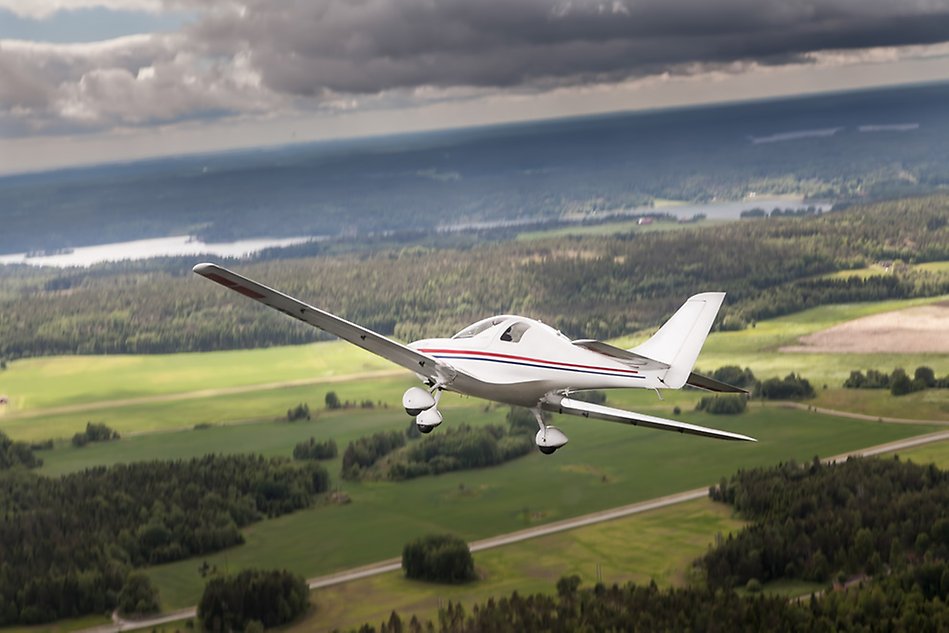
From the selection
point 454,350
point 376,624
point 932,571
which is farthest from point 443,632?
point 454,350

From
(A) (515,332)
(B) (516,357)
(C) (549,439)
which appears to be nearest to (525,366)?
(B) (516,357)

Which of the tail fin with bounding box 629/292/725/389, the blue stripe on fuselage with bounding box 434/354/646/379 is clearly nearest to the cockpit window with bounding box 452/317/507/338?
the blue stripe on fuselage with bounding box 434/354/646/379

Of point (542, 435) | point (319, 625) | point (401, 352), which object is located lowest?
point (319, 625)

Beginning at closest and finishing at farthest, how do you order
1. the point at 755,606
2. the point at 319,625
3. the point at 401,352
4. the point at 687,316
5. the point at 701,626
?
the point at 401,352, the point at 687,316, the point at 701,626, the point at 755,606, the point at 319,625

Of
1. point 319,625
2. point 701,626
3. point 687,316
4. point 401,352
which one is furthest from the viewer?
point 319,625

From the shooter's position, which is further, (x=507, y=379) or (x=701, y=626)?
(x=701, y=626)

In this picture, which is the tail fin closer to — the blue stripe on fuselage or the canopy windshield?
the blue stripe on fuselage

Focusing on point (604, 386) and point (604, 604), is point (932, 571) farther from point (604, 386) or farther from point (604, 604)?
point (604, 386)
